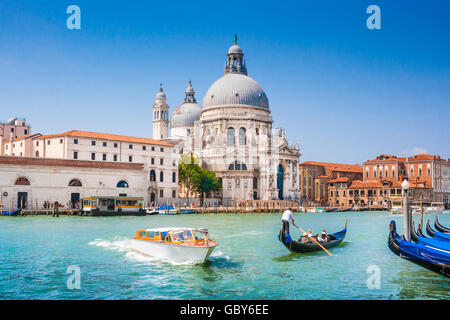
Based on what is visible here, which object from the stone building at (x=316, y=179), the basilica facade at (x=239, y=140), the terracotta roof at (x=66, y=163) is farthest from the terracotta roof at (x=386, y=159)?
the terracotta roof at (x=66, y=163)

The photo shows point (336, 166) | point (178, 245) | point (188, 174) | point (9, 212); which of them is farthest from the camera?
point (336, 166)

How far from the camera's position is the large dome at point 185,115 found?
2731 inches

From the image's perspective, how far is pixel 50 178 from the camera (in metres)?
36.8

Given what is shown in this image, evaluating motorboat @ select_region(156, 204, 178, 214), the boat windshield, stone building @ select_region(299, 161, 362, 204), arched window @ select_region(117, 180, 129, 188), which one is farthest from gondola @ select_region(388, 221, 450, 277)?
stone building @ select_region(299, 161, 362, 204)

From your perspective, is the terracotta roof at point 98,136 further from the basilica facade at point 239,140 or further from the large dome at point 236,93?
the large dome at point 236,93

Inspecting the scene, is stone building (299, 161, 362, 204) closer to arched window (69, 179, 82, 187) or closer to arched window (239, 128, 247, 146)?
arched window (239, 128, 247, 146)

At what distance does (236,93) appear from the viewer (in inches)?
2372

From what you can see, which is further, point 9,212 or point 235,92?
point 235,92

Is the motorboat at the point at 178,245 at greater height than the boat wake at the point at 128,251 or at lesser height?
greater

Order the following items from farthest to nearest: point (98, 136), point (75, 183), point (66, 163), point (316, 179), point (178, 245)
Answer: point (316, 179) < point (98, 136) < point (75, 183) < point (66, 163) < point (178, 245)

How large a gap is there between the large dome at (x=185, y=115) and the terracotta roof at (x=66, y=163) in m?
27.8

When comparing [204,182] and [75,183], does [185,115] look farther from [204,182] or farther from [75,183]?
[75,183]

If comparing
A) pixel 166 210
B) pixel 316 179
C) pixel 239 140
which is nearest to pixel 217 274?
pixel 166 210

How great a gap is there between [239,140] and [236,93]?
573cm
